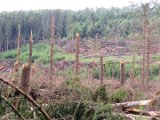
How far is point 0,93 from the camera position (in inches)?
93.3

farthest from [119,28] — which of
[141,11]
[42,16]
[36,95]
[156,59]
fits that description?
[36,95]

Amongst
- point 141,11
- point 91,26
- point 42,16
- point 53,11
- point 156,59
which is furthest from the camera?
point 53,11

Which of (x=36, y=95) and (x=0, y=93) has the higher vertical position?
(x=0, y=93)

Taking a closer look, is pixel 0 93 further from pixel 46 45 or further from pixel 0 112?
pixel 46 45

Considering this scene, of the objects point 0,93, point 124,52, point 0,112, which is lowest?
point 124,52

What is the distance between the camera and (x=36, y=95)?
7656 millimetres

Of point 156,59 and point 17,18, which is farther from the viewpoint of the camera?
point 17,18

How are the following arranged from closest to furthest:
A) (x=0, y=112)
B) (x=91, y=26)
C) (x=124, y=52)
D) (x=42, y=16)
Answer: (x=0, y=112)
(x=124, y=52)
(x=91, y=26)
(x=42, y=16)

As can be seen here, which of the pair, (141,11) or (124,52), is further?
(124,52)

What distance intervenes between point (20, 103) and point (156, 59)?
27.9 metres

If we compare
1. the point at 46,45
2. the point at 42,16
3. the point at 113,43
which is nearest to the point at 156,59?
the point at 113,43

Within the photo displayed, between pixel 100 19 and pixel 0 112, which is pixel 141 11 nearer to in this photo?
pixel 0 112

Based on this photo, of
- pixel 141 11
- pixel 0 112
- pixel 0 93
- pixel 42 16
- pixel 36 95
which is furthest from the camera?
pixel 42 16

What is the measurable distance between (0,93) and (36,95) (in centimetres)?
532
